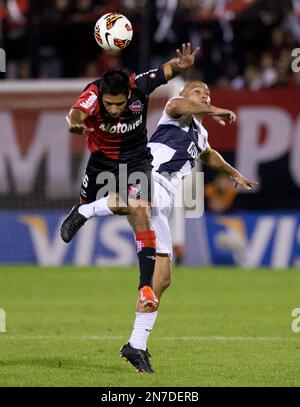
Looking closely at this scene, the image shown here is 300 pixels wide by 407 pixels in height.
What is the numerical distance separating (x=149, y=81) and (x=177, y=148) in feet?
3.03

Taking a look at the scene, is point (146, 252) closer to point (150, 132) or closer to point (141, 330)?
point (141, 330)

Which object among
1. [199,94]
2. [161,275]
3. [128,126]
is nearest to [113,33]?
[128,126]

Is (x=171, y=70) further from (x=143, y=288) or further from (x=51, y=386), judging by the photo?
(x=51, y=386)

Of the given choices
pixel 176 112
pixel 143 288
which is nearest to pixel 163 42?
pixel 176 112

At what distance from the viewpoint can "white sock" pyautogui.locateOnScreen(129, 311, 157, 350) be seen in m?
8.72

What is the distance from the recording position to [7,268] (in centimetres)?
1842

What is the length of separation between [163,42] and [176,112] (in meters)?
10.5

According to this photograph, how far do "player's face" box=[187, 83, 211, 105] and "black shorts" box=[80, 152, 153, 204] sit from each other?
0.72 m

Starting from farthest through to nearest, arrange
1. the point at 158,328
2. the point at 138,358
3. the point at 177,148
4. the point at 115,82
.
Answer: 1. the point at 158,328
2. the point at 177,148
3. the point at 115,82
4. the point at 138,358

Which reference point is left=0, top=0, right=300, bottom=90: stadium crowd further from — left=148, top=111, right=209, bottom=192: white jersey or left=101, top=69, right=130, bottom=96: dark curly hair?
left=101, top=69, right=130, bottom=96: dark curly hair

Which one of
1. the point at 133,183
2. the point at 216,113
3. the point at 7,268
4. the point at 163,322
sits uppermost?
the point at 216,113

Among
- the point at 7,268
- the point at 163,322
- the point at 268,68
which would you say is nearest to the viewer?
the point at 163,322

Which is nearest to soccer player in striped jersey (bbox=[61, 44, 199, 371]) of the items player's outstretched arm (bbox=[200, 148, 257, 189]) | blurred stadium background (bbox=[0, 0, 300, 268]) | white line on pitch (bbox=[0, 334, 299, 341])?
player's outstretched arm (bbox=[200, 148, 257, 189])

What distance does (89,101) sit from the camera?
8.78 metres
